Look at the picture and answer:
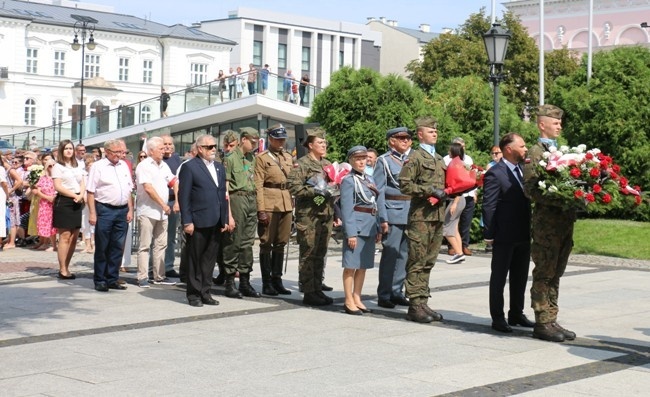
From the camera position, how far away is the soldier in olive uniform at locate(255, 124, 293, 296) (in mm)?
13500

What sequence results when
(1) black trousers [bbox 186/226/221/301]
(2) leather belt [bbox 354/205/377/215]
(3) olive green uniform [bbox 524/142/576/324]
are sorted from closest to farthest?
(3) olive green uniform [bbox 524/142/576/324], (2) leather belt [bbox 354/205/377/215], (1) black trousers [bbox 186/226/221/301]

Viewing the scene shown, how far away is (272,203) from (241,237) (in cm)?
55

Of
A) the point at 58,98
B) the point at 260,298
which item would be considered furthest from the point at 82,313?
the point at 58,98

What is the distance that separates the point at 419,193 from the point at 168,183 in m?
4.81

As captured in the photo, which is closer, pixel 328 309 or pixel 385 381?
pixel 385 381

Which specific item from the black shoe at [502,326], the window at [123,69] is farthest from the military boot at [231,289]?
the window at [123,69]

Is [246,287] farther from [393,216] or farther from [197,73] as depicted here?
[197,73]

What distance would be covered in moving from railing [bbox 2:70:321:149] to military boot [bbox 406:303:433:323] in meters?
26.8

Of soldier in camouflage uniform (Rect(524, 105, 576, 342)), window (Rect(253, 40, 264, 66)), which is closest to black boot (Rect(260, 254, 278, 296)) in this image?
soldier in camouflage uniform (Rect(524, 105, 576, 342))

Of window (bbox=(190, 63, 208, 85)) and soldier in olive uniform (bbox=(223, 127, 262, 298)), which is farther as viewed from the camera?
window (bbox=(190, 63, 208, 85))

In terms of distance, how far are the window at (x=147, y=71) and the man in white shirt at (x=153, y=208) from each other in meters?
80.9

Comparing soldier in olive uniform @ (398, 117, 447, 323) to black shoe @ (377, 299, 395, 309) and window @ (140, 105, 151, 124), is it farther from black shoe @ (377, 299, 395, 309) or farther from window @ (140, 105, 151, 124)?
window @ (140, 105, 151, 124)

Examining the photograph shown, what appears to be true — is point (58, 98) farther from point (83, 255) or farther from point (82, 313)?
point (82, 313)

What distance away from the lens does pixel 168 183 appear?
15.0 metres
